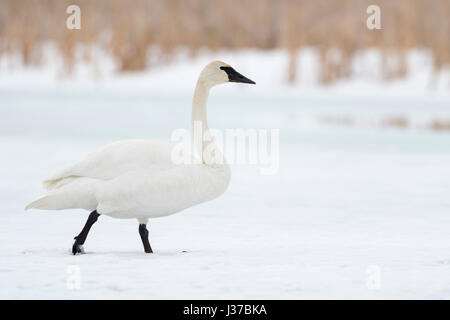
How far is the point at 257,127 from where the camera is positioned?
38.4ft

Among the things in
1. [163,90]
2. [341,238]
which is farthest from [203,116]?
[163,90]

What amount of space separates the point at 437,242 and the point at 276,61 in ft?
60.0

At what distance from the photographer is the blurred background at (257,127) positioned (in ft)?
11.8

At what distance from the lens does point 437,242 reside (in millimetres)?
4410

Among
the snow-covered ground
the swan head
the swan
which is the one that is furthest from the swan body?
the swan head

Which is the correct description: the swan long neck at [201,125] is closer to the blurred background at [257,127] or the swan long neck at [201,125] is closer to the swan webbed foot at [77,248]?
the blurred background at [257,127]

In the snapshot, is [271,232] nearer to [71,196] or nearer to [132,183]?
[132,183]

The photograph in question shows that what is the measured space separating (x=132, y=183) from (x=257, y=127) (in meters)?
8.07

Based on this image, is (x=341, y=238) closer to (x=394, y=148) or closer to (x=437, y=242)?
(x=437, y=242)

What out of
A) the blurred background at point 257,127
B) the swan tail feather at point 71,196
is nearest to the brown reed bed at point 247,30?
the blurred background at point 257,127

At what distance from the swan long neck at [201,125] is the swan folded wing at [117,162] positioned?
9.5 inches

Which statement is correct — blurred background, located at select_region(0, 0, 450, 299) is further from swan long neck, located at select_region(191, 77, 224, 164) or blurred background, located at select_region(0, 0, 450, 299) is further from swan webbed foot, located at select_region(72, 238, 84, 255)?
swan long neck, located at select_region(191, 77, 224, 164)

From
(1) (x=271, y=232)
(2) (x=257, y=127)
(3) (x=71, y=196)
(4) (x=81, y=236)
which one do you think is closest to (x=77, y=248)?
(4) (x=81, y=236)
